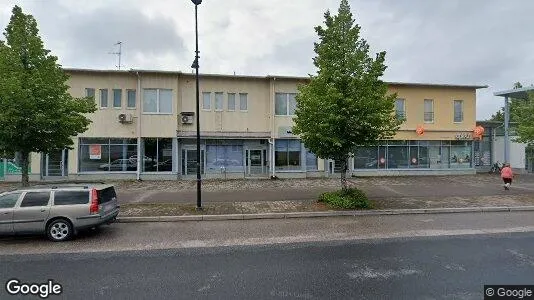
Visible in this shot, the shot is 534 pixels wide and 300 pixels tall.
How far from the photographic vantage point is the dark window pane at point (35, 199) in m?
9.27

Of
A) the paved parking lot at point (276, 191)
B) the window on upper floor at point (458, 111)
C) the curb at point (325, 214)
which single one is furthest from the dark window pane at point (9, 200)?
the window on upper floor at point (458, 111)

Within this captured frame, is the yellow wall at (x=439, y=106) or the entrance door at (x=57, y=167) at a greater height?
the yellow wall at (x=439, y=106)

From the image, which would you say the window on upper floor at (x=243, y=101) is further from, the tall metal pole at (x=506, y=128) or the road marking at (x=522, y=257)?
the tall metal pole at (x=506, y=128)

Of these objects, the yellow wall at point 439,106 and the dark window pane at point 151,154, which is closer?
the dark window pane at point 151,154

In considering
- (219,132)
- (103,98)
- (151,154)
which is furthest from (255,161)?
(103,98)

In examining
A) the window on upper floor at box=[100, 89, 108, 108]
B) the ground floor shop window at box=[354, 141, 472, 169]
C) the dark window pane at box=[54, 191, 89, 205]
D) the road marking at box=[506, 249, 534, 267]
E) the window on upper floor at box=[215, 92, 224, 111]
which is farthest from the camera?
the ground floor shop window at box=[354, 141, 472, 169]

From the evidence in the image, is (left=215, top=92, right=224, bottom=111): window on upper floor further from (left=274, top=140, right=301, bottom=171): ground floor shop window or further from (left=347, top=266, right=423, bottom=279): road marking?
(left=347, top=266, right=423, bottom=279): road marking

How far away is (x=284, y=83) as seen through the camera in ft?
80.3

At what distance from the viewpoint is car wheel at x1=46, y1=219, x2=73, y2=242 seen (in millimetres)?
9094

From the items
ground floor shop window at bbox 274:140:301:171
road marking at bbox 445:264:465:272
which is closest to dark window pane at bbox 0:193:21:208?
road marking at bbox 445:264:465:272

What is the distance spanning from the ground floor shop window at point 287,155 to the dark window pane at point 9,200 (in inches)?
662

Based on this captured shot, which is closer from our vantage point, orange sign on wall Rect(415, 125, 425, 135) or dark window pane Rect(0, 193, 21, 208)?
dark window pane Rect(0, 193, 21, 208)

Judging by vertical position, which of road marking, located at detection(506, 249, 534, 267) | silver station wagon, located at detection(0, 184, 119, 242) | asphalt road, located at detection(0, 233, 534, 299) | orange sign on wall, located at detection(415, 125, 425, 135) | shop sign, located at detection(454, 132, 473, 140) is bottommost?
asphalt road, located at detection(0, 233, 534, 299)

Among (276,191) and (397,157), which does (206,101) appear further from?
(397,157)
